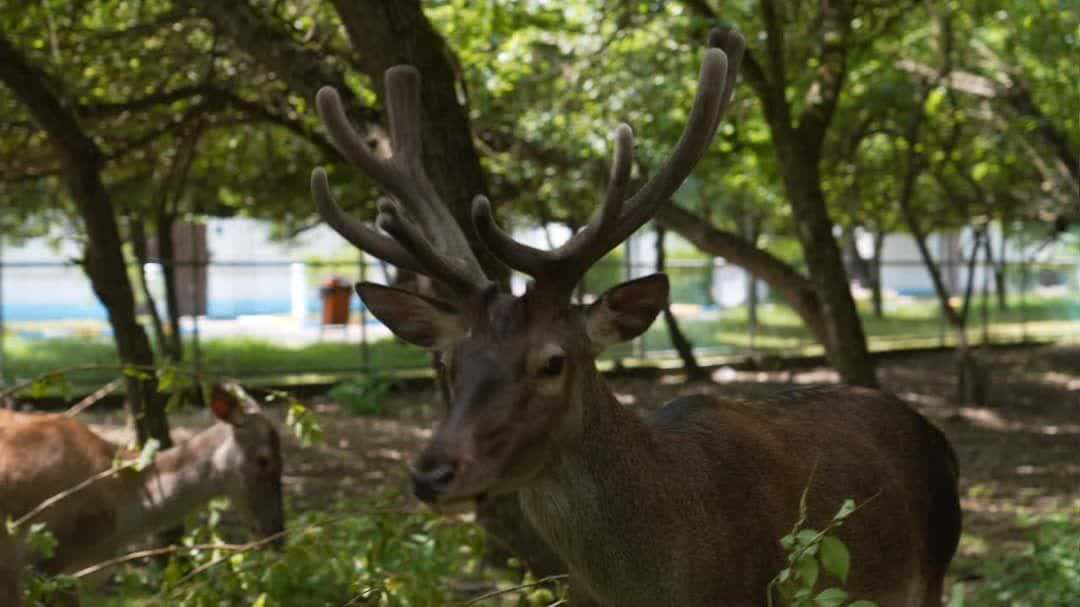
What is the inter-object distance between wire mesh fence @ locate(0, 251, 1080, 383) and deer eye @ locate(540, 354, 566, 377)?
481 inches

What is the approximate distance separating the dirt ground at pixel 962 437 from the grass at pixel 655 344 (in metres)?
1.34

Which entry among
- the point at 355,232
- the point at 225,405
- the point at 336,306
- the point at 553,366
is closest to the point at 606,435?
the point at 553,366

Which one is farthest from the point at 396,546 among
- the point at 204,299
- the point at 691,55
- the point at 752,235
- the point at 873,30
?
the point at 752,235

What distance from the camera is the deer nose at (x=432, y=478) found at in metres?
2.78

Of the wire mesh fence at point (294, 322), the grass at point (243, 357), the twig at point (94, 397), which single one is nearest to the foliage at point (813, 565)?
the twig at point (94, 397)

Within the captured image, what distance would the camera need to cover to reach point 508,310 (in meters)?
3.18

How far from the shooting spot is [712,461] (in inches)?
142

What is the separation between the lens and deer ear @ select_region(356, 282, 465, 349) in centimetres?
345

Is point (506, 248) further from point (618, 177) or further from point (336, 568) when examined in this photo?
point (336, 568)

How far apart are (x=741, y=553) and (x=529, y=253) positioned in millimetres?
1001

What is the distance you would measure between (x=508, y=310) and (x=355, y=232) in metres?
0.69

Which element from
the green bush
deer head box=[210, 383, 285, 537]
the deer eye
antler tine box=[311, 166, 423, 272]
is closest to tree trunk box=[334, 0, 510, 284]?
the green bush

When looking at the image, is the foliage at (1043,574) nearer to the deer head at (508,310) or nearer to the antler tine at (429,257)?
the deer head at (508,310)

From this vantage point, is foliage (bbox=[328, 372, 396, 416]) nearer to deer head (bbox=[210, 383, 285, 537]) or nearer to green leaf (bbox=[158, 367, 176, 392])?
deer head (bbox=[210, 383, 285, 537])
